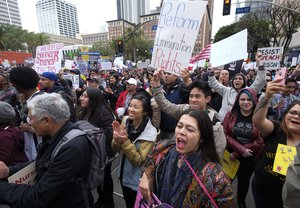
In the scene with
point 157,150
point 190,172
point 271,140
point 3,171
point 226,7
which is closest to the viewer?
point 190,172

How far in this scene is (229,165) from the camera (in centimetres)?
267

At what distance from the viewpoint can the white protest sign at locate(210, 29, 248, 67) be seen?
3.77 metres

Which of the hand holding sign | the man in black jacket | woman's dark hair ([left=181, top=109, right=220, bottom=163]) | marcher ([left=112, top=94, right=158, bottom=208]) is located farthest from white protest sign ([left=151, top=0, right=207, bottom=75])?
the hand holding sign

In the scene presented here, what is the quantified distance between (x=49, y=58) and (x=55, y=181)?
429cm

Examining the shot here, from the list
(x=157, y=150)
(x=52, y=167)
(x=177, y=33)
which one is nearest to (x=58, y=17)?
(x=177, y=33)

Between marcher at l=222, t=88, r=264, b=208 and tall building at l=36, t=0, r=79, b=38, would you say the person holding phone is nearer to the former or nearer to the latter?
marcher at l=222, t=88, r=264, b=208

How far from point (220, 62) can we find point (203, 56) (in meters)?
2.46

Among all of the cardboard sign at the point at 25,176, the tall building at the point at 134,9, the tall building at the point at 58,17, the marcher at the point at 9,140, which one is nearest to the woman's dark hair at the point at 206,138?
the cardboard sign at the point at 25,176

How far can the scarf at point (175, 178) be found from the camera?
4.53ft

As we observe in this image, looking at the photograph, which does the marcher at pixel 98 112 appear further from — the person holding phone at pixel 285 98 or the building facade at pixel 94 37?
the building facade at pixel 94 37

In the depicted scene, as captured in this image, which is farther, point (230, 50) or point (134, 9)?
point (134, 9)

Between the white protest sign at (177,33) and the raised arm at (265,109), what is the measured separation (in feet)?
3.48

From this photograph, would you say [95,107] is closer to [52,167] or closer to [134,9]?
[52,167]

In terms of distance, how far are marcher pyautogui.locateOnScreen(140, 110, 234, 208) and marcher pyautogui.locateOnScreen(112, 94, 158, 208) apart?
47 centimetres
